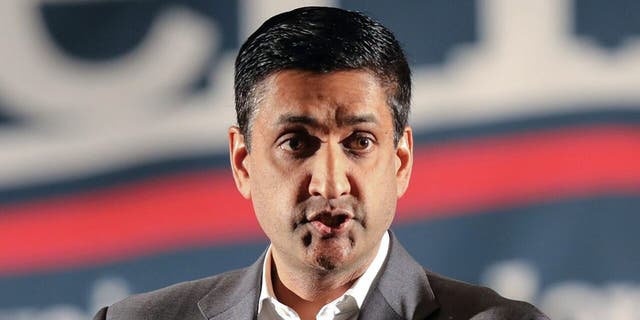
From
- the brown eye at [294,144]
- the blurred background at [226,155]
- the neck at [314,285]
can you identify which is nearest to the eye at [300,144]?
the brown eye at [294,144]

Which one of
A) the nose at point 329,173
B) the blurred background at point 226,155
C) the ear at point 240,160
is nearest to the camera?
the nose at point 329,173

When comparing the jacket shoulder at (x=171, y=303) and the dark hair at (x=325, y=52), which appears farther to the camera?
the jacket shoulder at (x=171, y=303)

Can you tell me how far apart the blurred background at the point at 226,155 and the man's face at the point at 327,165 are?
1.95ft

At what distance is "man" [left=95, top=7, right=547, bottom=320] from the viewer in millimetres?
1023

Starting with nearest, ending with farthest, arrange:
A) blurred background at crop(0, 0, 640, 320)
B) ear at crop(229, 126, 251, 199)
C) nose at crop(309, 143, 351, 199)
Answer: nose at crop(309, 143, 351, 199)
ear at crop(229, 126, 251, 199)
blurred background at crop(0, 0, 640, 320)

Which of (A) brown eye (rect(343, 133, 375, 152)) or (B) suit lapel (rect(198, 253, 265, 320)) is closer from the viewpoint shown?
(A) brown eye (rect(343, 133, 375, 152))

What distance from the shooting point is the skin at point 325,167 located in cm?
102

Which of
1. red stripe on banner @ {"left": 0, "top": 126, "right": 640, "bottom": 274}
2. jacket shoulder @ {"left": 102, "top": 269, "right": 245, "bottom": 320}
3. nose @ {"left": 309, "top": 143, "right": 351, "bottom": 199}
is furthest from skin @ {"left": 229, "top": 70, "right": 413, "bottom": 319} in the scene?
red stripe on banner @ {"left": 0, "top": 126, "right": 640, "bottom": 274}

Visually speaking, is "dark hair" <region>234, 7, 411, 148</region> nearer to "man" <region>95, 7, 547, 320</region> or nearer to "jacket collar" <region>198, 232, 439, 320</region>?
"man" <region>95, 7, 547, 320</region>

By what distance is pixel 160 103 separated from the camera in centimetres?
169

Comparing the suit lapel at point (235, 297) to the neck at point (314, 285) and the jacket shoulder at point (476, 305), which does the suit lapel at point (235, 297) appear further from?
the jacket shoulder at point (476, 305)

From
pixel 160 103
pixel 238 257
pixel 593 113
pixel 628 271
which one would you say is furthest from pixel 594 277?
pixel 160 103

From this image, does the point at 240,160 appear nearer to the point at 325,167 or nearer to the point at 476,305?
the point at 325,167

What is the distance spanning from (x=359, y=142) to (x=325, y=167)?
39 millimetres
